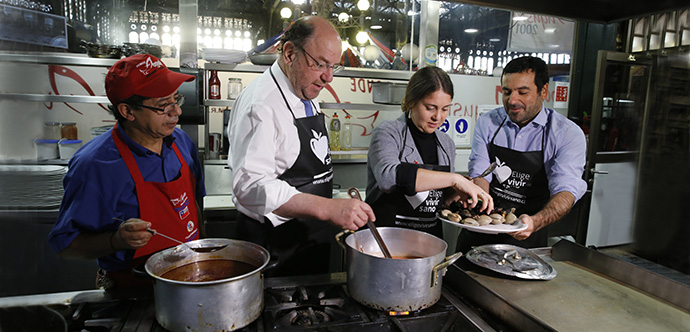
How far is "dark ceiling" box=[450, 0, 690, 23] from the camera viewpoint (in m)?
1.14

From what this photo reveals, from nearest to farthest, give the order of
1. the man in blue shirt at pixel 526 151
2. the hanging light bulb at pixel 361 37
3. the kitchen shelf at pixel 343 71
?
the man in blue shirt at pixel 526 151
the kitchen shelf at pixel 343 71
the hanging light bulb at pixel 361 37

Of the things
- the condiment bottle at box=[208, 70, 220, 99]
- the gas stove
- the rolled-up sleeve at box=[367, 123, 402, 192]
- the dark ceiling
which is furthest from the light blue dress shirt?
the condiment bottle at box=[208, 70, 220, 99]

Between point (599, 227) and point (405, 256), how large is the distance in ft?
13.4

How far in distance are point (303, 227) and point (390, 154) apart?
1.67 feet

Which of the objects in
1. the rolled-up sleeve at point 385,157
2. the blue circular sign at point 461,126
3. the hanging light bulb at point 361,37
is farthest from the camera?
the hanging light bulb at point 361,37

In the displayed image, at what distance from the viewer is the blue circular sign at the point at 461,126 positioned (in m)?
4.41

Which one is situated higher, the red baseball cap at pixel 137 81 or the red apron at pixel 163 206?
the red baseball cap at pixel 137 81

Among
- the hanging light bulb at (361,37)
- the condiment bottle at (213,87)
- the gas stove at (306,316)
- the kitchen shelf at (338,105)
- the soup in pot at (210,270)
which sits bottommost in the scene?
the gas stove at (306,316)

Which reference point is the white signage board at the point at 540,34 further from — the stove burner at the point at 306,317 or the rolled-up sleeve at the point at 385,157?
the stove burner at the point at 306,317

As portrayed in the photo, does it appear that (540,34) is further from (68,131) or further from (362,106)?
(68,131)

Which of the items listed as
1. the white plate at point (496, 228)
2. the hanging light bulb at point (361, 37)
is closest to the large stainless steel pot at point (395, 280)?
the white plate at point (496, 228)

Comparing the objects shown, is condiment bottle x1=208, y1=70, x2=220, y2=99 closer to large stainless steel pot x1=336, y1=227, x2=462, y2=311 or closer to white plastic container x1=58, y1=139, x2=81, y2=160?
white plastic container x1=58, y1=139, x2=81, y2=160

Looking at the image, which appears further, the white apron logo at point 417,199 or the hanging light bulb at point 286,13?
the hanging light bulb at point 286,13

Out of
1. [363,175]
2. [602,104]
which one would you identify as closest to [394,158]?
[363,175]
